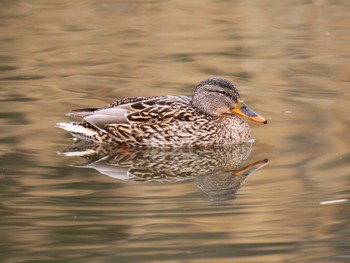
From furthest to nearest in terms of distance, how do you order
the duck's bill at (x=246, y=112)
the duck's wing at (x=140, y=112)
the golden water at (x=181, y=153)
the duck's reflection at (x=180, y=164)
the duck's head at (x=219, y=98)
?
the duck's head at (x=219, y=98), the duck's wing at (x=140, y=112), the duck's bill at (x=246, y=112), the duck's reflection at (x=180, y=164), the golden water at (x=181, y=153)

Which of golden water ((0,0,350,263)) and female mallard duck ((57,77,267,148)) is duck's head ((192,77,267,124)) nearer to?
female mallard duck ((57,77,267,148))

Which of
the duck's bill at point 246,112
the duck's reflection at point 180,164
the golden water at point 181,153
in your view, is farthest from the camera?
the duck's bill at point 246,112

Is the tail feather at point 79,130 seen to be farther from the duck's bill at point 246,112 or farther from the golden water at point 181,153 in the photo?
the duck's bill at point 246,112

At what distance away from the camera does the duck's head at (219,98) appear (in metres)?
10.6

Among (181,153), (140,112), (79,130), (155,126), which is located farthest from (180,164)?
(79,130)

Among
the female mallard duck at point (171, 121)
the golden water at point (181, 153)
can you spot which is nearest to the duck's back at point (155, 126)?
the female mallard duck at point (171, 121)

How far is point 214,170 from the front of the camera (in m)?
9.48

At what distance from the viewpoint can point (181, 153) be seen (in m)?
10.2

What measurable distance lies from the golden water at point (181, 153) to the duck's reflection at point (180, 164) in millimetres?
48

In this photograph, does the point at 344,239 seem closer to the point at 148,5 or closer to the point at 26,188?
the point at 26,188

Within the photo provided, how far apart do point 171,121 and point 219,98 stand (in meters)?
0.60

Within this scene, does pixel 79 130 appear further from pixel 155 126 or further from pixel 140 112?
pixel 155 126

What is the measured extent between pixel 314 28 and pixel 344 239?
9.09 metres

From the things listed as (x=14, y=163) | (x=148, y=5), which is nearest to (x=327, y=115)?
(x=14, y=163)
